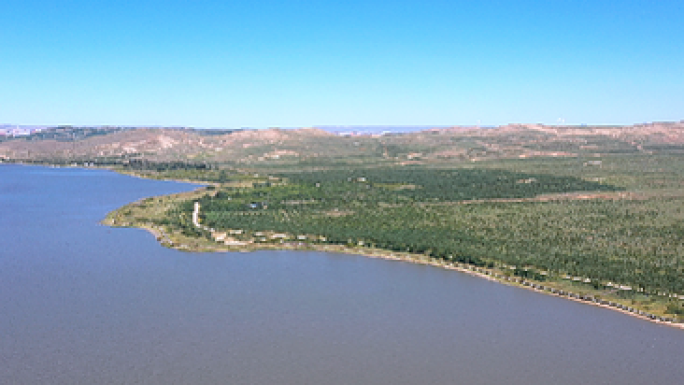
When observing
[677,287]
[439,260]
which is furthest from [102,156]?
[677,287]

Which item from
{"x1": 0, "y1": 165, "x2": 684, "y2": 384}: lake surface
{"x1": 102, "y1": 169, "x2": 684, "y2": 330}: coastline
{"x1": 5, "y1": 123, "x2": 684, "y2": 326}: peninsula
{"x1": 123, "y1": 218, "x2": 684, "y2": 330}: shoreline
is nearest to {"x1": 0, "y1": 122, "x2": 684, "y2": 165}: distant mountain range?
{"x1": 5, "y1": 123, "x2": 684, "y2": 326}: peninsula

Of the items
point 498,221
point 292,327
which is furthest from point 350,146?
point 292,327

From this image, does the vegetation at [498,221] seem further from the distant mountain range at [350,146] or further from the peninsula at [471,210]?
the distant mountain range at [350,146]

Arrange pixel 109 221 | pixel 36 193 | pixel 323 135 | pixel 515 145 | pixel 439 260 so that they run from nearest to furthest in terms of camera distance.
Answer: pixel 439 260
pixel 109 221
pixel 36 193
pixel 515 145
pixel 323 135

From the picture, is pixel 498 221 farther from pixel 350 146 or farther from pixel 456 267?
pixel 350 146

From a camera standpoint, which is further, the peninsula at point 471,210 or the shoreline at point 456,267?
the peninsula at point 471,210

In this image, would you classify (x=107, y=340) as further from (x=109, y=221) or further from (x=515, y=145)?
(x=515, y=145)

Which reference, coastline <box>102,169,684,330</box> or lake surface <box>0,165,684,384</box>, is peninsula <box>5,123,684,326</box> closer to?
coastline <box>102,169,684,330</box>

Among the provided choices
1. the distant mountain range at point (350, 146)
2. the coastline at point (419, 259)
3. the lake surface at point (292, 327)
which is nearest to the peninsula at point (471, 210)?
the coastline at point (419, 259)
